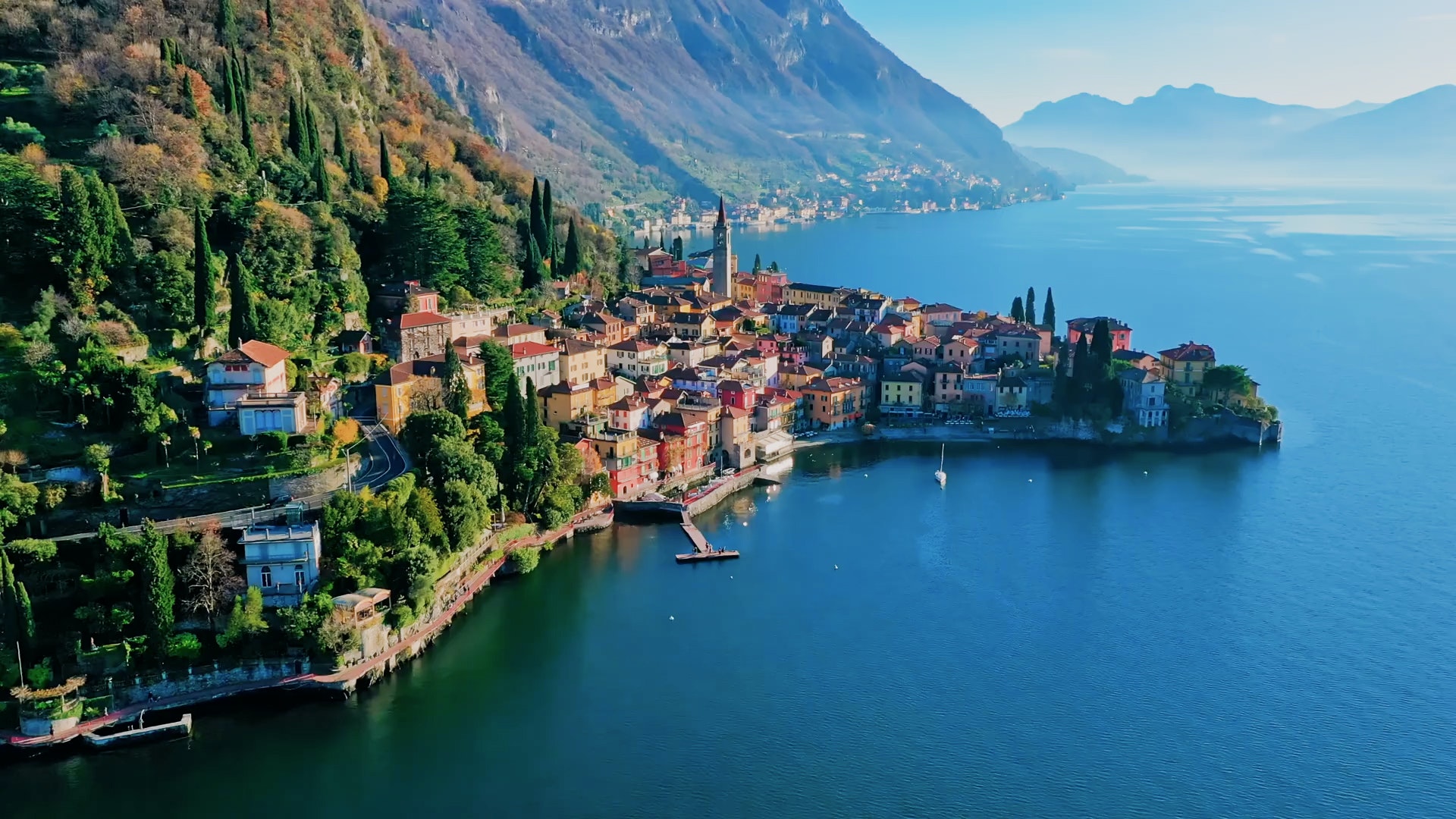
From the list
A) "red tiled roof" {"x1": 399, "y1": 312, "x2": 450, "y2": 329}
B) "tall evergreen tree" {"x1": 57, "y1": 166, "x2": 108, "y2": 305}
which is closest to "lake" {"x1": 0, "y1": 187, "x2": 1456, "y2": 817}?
"red tiled roof" {"x1": 399, "y1": 312, "x2": 450, "y2": 329}

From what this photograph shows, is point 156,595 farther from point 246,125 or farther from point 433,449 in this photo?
point 246,125

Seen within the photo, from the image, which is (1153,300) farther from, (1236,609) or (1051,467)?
(1236,609)

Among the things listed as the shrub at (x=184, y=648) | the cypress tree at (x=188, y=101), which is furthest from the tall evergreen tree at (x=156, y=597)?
the cypress tree at (x=188, y=101)

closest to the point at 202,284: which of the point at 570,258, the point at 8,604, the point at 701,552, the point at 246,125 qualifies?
the point at 246,125

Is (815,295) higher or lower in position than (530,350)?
higher

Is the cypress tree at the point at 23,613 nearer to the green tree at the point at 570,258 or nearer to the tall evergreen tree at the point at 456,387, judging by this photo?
the tall evergreen tree at the point at 456,387
